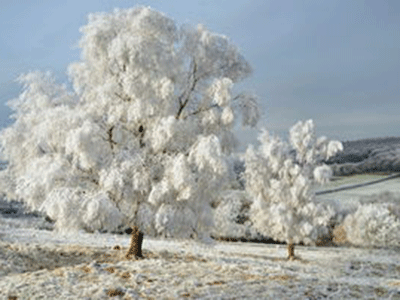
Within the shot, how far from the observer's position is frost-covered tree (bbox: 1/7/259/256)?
→ 1703 centimetres

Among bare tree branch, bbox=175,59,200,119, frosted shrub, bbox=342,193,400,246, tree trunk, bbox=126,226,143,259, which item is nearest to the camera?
bare tree branch, bbox=175,59,200,119

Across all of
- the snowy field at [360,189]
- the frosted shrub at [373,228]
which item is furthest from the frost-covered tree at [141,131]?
the snowy field at [360,189]

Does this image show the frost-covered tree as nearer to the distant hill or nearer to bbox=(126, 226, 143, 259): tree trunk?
bbox=(126, 226, 143, 259): tree trunk

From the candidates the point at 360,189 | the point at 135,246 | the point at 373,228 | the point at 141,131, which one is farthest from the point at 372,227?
the point at 141,131

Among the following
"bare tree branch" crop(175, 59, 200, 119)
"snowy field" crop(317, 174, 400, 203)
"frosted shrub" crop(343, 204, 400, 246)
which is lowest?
"frosted shrub" crop(343, 204, 400, 246)

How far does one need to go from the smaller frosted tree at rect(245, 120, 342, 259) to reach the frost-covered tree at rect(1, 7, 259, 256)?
40.4 feet

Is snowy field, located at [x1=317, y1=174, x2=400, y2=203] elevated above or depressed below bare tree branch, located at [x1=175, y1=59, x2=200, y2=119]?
above

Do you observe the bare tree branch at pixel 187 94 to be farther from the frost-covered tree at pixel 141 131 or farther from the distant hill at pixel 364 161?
the distant hill at pixel 364 161

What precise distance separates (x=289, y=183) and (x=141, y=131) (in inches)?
603

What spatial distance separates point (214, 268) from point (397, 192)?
53770 mm

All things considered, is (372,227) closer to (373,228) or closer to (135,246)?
(373,228)

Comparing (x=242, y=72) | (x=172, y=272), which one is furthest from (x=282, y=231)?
(x=172, y=272)

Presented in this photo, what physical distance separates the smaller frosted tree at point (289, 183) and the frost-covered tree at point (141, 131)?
12.3m

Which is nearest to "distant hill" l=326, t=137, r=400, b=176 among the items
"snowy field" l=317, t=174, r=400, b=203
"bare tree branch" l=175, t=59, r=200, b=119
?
"snowy field" l=317, t=174, r=400, b=203
